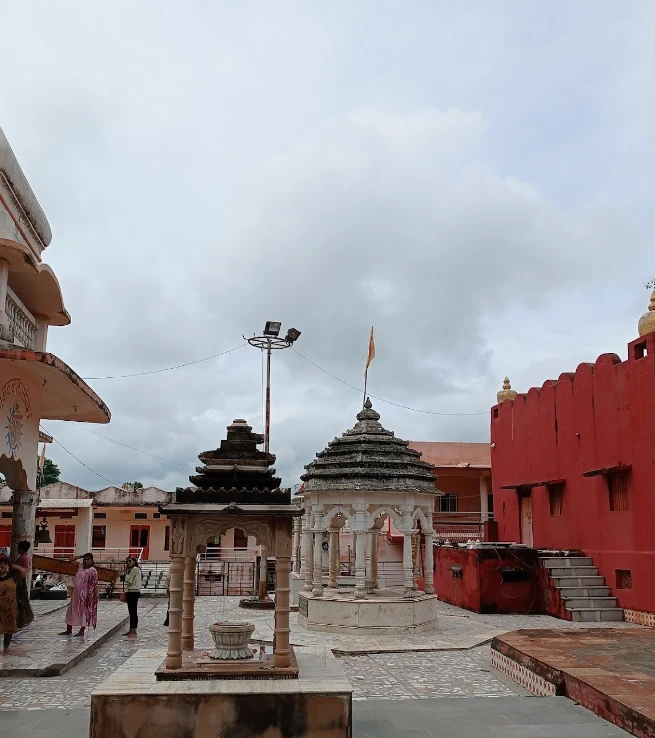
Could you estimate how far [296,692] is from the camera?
5.94 metres

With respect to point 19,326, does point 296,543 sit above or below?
below

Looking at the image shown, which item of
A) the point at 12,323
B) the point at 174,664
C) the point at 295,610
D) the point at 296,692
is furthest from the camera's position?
the point at 295,610

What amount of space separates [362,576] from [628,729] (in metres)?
7.57

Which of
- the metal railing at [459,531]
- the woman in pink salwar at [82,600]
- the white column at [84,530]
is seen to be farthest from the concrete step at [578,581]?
the white column at [84,530]

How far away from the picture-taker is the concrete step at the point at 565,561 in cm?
1677

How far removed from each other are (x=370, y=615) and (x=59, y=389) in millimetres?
6960

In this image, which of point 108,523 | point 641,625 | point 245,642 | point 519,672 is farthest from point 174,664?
point 108,523

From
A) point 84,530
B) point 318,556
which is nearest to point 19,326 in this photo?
point 318,556

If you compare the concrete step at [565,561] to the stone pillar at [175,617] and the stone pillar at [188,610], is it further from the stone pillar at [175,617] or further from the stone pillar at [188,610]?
the stone pillar at [175,617]

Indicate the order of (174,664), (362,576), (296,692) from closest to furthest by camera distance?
(296,692) < (174,664) < (362,576)

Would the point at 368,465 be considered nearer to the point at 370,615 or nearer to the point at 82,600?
the point at 370,615

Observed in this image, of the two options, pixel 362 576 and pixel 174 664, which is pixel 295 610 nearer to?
pixel 362 576

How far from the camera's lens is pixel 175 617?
6.70m

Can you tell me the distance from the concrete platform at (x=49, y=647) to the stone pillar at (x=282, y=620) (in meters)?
4.13
